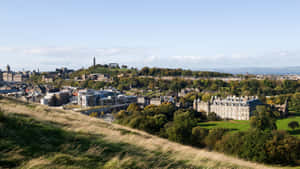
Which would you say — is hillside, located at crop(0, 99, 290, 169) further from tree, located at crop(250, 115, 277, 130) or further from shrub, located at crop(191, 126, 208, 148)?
tree, located at crop(250, 115, 277, 130)

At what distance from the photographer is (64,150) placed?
27.8 ft

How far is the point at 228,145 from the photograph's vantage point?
3058 cm

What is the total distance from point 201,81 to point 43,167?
383 ft

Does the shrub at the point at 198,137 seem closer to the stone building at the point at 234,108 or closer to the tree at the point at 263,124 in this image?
the tree at the point at 263,124

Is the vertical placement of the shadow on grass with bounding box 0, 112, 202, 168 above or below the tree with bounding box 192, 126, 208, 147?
above

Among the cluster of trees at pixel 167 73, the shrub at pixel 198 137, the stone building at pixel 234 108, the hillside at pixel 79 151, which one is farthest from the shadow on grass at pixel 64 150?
the cluster of trees at pixel 167 73

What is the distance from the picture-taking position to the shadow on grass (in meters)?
7.23

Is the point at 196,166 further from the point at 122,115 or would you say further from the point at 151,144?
the point at 122,115

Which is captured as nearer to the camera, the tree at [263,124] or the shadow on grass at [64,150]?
the shadow on grass at [64,150]

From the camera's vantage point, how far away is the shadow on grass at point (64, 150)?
7.23 meters

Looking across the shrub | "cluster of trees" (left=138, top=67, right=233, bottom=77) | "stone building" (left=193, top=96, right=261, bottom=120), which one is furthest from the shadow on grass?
"cluster of trees" (left=138, top=67, right=233, bottom=77)

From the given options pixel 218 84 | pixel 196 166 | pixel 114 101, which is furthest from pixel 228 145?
pixel 218 84

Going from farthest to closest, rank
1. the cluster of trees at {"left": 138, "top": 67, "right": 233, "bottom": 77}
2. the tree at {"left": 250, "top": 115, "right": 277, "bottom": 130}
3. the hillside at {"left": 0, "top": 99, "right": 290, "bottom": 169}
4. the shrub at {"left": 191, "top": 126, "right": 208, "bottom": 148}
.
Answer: the cluster of trees at {"left": 138, "top": 67, "right": 233, "bottom": 77}, the tree at {"left": 250, "top": 115, "right": 277, "bottom": 130}, the shrub at {"left": 191, "top": 126, "right": 208, "bottom": 148}, the hillside at {"left": 0, "top": 99, "right": 290, "bottom": 169}

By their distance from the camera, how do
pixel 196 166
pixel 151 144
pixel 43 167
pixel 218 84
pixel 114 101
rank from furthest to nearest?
pixel 218 84 < pixel 114 101 < pixel 151 144 < pixel 196 166 < pixel 43 167
